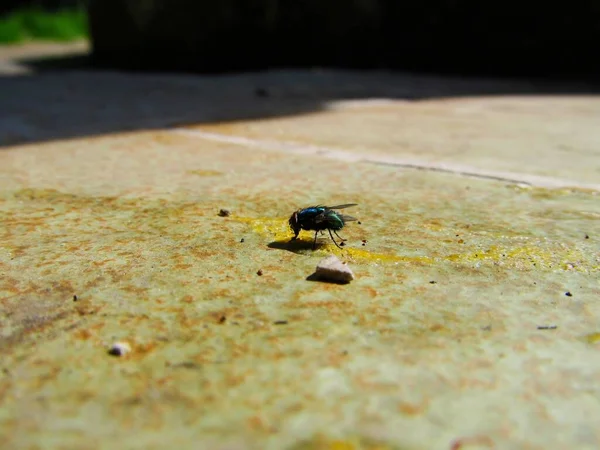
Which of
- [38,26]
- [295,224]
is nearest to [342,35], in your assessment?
[295,224]

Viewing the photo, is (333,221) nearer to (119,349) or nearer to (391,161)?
(119,349)

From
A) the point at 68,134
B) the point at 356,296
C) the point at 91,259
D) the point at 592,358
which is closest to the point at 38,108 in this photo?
the point at 68,134

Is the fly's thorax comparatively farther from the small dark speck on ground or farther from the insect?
the small dark speck on ground

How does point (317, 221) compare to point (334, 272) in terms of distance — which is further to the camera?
point (317, 221)

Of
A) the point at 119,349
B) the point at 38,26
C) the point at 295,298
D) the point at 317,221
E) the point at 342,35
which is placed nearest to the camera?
the point at 119,349

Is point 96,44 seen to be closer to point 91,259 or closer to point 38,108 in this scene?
point 38,108
